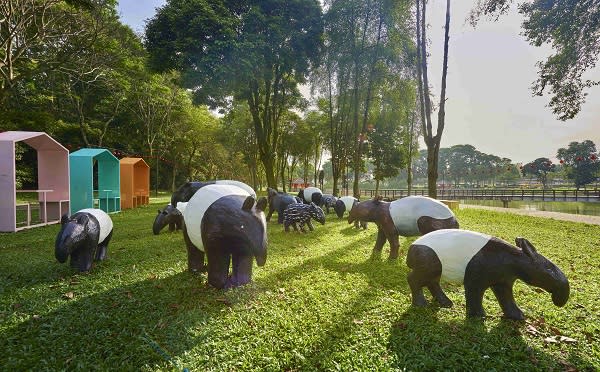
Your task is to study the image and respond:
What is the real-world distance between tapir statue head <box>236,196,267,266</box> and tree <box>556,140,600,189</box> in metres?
58.6

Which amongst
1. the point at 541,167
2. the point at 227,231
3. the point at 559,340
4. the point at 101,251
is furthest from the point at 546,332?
the point at 541,167

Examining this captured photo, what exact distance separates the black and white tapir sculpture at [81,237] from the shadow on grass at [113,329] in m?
0.77

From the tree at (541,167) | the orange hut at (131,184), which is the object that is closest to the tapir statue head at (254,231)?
the orange hut at (131,184)

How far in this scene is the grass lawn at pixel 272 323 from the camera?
307 centimetres

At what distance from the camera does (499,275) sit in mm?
3688

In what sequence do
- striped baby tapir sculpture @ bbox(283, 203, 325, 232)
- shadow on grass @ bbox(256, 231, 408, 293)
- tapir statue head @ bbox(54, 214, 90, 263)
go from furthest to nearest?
striped baby tapir sculpture @ bbox(283, 203, 325, 232) → shadow on grass @ bbox(256, 231, 408, 293) → tapir statue head @ bbox(54, 214, 90, 263)

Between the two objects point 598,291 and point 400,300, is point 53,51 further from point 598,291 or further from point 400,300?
point 598,291

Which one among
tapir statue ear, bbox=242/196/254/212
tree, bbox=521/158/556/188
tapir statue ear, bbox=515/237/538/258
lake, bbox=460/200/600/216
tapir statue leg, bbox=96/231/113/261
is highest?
tree, bbox=521/158/556/188

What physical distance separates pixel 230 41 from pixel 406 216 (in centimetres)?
1271

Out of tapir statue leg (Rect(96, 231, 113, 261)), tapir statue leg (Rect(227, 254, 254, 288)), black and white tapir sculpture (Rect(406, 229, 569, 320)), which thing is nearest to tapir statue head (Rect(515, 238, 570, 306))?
black and white tapir sculpture (Rect(406, 229, 569, 320))

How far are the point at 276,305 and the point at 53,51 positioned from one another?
63.2 ft

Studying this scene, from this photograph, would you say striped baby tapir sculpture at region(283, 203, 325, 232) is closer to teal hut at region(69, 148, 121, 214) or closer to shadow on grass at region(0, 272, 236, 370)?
shadow on grass at region(0, 272, 236, 370)

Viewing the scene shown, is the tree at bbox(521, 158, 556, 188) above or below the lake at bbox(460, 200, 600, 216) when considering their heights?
above

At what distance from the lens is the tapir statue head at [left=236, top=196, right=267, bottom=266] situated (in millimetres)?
4203
